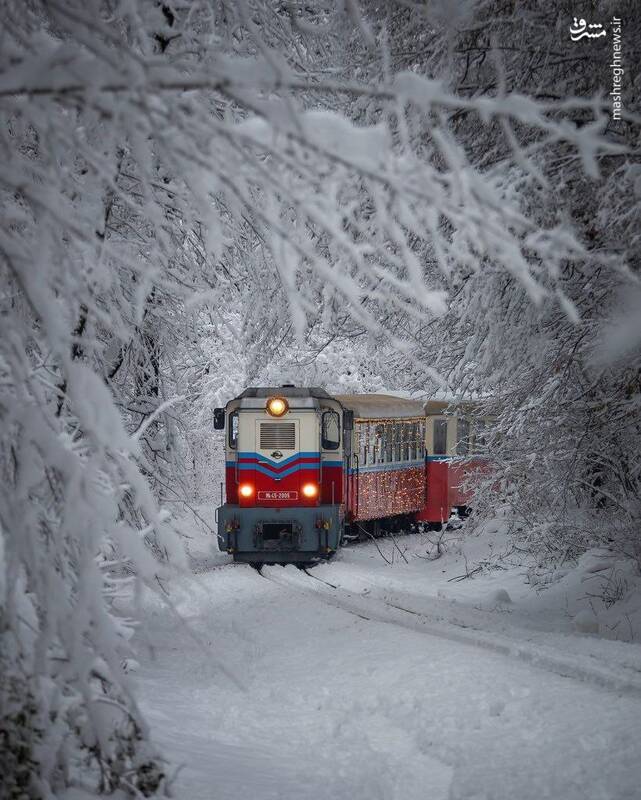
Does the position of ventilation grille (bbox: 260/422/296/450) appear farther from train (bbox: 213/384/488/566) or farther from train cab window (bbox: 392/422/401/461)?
train cab window (bbox: 392/422/401/461)

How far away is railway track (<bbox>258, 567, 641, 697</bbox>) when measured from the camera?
23.6 ft

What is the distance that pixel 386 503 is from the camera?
1989 cm

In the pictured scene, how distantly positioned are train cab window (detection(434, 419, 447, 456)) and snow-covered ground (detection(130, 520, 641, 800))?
10049 millimetres

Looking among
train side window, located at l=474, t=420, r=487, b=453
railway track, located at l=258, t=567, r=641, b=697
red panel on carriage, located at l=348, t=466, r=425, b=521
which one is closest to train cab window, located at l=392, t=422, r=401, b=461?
red panel on carriage, located at l=348, t=466, r=425, b=521

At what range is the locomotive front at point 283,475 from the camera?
1633cm

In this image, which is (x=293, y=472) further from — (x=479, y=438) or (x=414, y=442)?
(x=414, y=442)

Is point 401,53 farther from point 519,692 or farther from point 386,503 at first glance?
point 386,503

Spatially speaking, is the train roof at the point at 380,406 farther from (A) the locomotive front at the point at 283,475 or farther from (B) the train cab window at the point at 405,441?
(A) the locomotive front at the point at 283,475

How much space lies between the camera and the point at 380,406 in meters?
19.6

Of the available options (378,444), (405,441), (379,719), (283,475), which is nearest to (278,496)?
(283,475)

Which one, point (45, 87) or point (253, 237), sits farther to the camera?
point (253, 237)

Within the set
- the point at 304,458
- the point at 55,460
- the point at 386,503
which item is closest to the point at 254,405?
the point at 304,458

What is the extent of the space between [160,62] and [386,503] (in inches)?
697

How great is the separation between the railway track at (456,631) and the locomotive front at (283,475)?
47.9 inches
